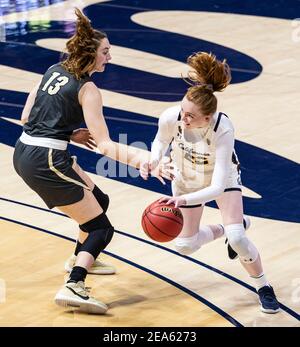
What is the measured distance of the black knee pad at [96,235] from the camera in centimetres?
747

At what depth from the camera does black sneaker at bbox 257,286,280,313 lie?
7.39 m

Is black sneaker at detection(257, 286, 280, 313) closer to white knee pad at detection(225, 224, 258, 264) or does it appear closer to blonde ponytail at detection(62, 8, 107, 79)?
white knee pad at detection(225, 224, 258, 264)

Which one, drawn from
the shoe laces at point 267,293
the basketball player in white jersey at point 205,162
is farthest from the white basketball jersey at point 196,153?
the shoe laces at point 267,293

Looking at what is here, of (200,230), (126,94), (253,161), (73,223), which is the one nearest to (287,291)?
(200,230)

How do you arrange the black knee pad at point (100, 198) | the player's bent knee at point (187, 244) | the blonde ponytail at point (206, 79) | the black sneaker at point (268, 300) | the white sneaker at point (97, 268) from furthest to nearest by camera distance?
1. the white sneaker at point (97, 268)
2. the black knee pad at point (100, 198)
3. the player's bent knee at point (187, 244)
4. the black sneaker at point (268, 300)
5. the blonde ponytail at point (206, 79)

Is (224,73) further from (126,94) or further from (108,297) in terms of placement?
(126,94)

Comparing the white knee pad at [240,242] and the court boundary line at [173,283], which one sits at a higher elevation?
the white knee pad at [240,242]

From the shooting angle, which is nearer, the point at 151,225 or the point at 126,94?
the point at 151,225

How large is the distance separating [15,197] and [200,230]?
250cm

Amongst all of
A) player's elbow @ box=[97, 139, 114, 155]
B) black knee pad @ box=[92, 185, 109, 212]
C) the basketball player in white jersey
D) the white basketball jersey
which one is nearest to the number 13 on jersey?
player's elbow @ box=[97, 139, 114, 155]

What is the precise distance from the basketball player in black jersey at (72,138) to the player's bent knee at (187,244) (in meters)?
0.55

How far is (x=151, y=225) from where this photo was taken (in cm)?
733

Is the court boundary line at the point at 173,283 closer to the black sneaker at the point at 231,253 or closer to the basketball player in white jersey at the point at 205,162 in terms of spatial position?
the basketball player in white jersey at the point at 205,162

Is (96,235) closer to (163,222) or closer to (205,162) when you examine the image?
(163,222)
